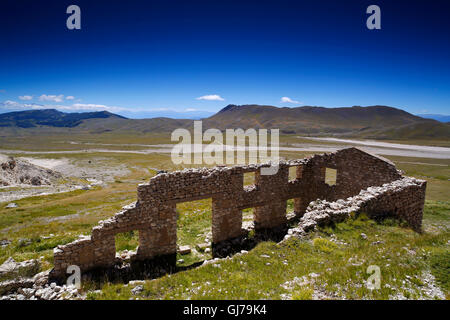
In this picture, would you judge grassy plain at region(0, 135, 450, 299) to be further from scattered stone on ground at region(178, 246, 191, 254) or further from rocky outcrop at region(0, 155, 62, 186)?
rocky outcrop at region(0, 155, 62, 186)

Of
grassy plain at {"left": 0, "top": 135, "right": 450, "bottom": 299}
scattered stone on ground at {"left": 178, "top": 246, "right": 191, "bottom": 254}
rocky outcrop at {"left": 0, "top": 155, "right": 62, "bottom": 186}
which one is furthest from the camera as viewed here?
rocky outcrop at {"left": 0, "top": 155, "right": 62, "bottom": 186}

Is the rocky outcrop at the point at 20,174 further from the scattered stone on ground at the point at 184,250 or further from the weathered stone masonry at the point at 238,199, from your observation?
the scattered stone on ground at the point at 184,250

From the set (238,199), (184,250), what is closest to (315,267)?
(238,199)

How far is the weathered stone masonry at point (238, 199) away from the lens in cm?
1205

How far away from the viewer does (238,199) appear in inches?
625

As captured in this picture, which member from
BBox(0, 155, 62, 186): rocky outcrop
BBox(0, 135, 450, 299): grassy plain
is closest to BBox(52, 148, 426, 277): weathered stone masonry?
BBox(0, 135, 450, 299): grassy plain

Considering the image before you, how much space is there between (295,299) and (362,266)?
9.25 ft

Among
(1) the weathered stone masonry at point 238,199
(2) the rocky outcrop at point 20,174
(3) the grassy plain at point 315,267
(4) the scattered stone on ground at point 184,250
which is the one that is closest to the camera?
(3) the grassy plain at point 315,267

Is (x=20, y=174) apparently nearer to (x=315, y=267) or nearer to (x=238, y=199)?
(x=238, y=199)

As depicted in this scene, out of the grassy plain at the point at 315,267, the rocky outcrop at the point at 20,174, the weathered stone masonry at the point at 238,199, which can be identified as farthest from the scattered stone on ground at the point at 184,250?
the rocky outcrop at the point at 20,174

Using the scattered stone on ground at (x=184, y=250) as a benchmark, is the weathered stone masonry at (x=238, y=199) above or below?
above

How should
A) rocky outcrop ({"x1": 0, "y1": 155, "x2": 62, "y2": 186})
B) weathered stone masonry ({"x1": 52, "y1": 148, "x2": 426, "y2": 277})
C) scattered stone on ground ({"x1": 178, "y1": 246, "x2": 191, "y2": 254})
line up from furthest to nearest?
rocky outcrop ({"x1": 0, "y1": 155, "x2": 62, "y2": 186}) < scattered stone on ground ({"x1": 178, "y1": 246, "x2": 191, "y2": 254}) < weathered stone masonry ({"x1": 52, "y1": 148, "x2": 426, "y2": 277})

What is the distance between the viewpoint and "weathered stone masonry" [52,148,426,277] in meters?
12.0
